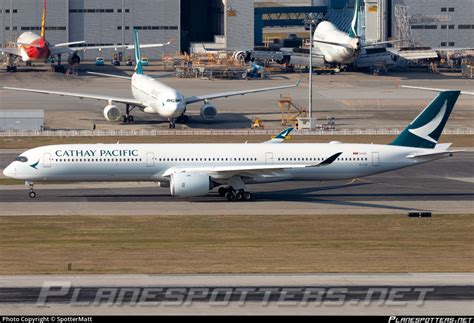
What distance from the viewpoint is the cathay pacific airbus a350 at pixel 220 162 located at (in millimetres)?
69625

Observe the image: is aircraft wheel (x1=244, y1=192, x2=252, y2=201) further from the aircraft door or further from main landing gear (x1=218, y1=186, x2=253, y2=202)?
the aircraft door

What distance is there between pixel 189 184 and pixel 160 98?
1851 inches

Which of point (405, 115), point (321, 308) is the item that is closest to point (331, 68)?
point (405, 115)

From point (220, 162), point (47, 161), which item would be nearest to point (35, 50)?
point (47, 161)

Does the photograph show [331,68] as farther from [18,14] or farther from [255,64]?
[18,14]

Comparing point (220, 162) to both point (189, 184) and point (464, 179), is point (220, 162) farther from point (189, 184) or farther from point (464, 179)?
point (464, 179)

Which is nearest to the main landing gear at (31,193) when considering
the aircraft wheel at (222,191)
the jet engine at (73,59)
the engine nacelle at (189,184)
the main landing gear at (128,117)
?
the engine nacelle at (189,184)

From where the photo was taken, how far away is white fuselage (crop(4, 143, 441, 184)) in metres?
69.8

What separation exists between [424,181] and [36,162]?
95.4ft

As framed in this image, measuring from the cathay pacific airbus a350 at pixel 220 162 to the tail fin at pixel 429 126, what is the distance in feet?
0.22

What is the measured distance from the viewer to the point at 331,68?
185375 millimetres

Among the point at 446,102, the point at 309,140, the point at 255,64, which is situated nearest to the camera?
the point at 446,102

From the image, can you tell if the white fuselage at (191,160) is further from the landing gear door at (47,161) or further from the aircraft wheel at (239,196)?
the aircraft wheel at (239,196)

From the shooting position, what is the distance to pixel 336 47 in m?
177
